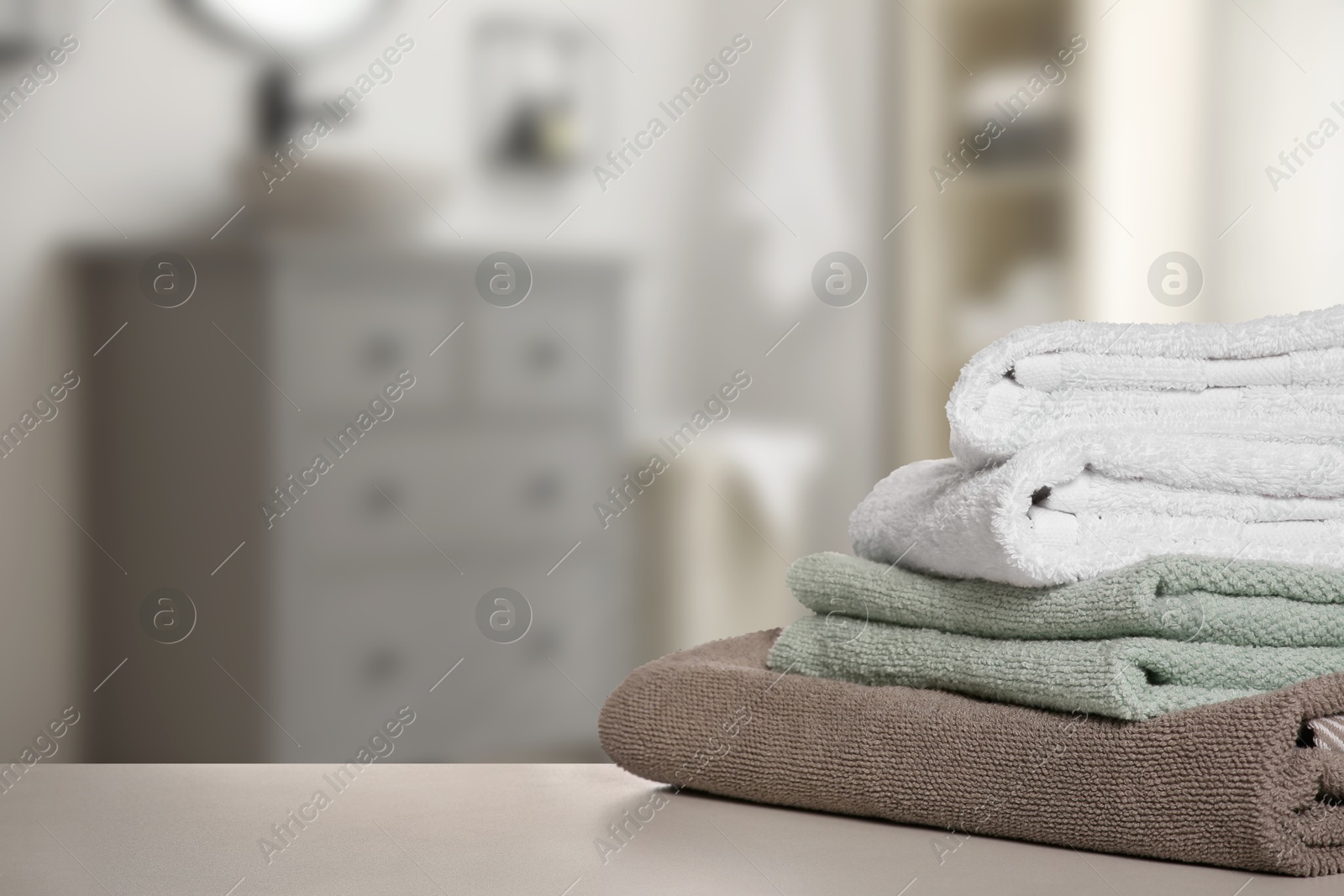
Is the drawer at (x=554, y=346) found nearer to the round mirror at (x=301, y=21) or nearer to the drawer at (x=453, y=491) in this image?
the drawer at (x=453, y=491)

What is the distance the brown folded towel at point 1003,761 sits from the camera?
51 cm

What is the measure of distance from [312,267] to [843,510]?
0.60 m

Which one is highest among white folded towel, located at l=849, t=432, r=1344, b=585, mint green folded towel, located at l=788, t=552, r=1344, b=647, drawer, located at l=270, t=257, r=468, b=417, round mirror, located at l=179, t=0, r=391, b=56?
round mirror, located at l=179, t=0, r=391, b=56

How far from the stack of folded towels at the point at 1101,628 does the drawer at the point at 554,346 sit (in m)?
0.59

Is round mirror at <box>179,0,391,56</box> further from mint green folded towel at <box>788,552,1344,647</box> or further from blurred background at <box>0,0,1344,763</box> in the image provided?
mint green folded towel at <box>788,552,1344,647</box>

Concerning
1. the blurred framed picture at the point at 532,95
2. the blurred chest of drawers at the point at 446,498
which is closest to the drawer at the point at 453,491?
the blurred chest of drawers at the point at 446,498

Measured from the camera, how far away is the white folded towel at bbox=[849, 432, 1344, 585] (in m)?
0.59

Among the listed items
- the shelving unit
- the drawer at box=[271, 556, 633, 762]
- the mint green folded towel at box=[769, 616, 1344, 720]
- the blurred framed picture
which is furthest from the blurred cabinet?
the mint green folded towel at box=[769, 616, 1344, 720]

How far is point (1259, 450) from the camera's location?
62 cm

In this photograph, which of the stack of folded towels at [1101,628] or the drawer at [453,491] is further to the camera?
the drawer at [453,491]

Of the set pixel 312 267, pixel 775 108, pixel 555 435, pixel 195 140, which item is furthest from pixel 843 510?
pixel 195 140

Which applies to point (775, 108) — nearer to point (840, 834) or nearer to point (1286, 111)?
point (1286, 111)

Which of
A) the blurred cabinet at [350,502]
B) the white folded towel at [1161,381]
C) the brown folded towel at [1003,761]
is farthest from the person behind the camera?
the blurred cabinet at [350,502]

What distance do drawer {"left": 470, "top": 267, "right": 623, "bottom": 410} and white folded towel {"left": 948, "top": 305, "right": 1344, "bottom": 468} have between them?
657mm
